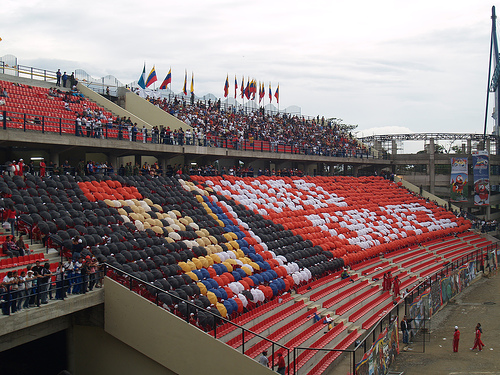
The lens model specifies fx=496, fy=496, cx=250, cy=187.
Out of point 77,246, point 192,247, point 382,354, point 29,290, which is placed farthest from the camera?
point 192,247

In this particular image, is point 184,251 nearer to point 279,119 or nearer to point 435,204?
point 279,119

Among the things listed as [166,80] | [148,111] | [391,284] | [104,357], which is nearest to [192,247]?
[104,357]

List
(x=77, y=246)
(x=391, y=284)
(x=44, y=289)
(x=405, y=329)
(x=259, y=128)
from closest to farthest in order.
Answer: (x=44, y=289) → (x=77, y=246) → (x=405, y=329) → (x=391, y=284) → (x=259, y=128)

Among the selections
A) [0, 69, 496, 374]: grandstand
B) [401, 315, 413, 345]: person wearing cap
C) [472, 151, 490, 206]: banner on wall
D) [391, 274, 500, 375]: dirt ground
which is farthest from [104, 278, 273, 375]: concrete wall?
[472, 151, 490, 206]: banner on wall

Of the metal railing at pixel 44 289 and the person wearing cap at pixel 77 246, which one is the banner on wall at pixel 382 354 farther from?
the person wearing cap at pixel 77 246

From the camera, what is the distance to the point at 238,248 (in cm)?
2059

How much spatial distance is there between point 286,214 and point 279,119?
60.9 ft

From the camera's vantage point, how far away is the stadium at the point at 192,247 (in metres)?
13.2

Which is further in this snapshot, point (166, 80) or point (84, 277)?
point (166, 80)

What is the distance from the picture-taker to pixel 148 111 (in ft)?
104

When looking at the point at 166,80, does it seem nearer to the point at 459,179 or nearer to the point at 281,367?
the point at 459,179

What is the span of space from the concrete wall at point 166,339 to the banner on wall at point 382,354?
292 centimetres

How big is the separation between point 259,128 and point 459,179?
66.7ft

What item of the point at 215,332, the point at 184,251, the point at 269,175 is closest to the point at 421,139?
the point at 269,175
